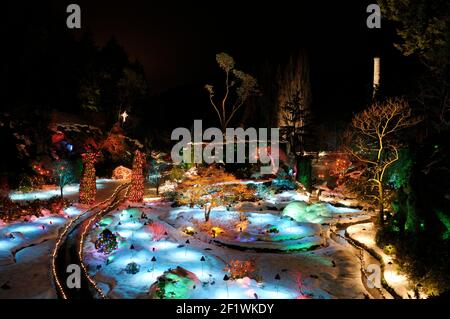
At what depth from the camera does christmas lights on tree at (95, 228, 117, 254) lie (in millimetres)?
14414

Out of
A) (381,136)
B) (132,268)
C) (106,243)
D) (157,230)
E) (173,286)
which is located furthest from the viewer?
(157,230)

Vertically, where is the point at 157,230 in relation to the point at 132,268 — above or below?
below

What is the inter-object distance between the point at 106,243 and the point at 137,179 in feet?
29.5

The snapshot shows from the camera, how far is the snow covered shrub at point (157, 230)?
54.5ft

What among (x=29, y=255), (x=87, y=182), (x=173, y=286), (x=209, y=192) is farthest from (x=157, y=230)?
(x=173, y=286)

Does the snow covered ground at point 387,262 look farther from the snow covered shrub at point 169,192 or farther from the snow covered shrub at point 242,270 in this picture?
the snow covered shrub at point 169,192

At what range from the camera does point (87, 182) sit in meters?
21.3

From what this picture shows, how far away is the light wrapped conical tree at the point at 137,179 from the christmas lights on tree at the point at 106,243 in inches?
341

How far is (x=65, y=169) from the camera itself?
22.8 metres

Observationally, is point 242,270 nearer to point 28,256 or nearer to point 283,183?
point 28,256

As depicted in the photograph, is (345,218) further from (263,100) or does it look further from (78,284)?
(263,100)

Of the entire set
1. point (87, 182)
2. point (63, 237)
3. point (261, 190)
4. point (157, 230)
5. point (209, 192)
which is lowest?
point (157, 230)

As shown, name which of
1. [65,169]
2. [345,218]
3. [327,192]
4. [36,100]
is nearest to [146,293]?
[36,100]

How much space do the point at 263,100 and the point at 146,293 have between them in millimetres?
29234
